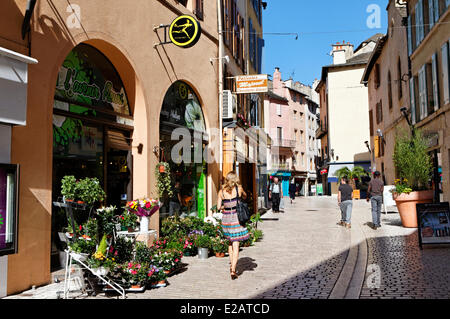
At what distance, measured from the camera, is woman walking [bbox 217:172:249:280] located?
6.67 metres

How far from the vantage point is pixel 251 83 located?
1459cm

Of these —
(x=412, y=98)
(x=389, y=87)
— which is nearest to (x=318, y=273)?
(x=412, y=98)

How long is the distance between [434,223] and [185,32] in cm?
657

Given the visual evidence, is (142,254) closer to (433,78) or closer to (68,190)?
(68,190)

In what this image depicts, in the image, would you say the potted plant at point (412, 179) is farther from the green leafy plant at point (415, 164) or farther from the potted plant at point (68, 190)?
the potted plant at point (68, 190)

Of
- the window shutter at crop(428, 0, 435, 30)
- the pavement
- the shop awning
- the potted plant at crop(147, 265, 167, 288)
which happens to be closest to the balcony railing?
the window shutter at crop(428, 0, 435, 30)

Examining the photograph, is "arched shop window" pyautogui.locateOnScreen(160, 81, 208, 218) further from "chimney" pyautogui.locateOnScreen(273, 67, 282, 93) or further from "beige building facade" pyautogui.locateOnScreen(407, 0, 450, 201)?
"chimney" pyautogui.locateOnScreen(273, 67, 282, 93)

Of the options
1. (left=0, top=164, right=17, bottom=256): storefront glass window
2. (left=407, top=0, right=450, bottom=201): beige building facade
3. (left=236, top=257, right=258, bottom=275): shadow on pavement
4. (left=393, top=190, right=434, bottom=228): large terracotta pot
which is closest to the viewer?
(left=0, top=164, right=17, bottom=256): storefront glass window

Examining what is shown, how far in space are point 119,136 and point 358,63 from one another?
3799 cm

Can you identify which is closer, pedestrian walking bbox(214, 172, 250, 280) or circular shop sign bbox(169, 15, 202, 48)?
pedestrian walking bbox(214, 172, 250, 280)

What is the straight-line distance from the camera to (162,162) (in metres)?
9.16

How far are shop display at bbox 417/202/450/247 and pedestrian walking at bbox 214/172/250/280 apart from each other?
4.26 m

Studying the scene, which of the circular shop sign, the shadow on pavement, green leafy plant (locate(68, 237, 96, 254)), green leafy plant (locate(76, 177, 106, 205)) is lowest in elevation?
the shadow on pavement
